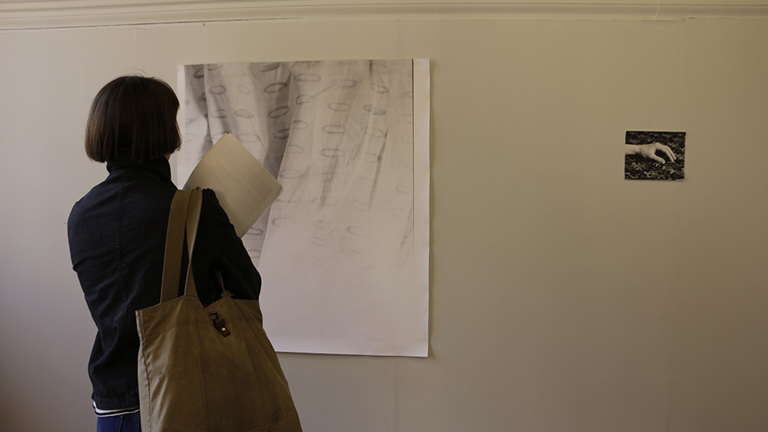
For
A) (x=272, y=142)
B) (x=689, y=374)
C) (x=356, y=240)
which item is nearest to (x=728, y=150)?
(x=689, y=374)

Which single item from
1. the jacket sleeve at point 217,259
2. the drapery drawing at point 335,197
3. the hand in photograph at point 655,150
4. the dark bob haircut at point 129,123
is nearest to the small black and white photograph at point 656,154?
the hand in photograph at point 655,150

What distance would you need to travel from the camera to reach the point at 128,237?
3.66 feet

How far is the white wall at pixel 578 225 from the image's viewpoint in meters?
1.95

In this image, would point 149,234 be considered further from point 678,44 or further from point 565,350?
point 678,44

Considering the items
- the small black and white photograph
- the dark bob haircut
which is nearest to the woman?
the dark bob haircut

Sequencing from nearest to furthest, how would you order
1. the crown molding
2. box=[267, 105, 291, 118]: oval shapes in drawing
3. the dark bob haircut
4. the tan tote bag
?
1. the tan tote bag
2. the dark bob haircut
3. the crown molding
4. box=[267, 105, 291, 118]: oval shapes in drawing

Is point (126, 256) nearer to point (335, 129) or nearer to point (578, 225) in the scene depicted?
point (335, 129)

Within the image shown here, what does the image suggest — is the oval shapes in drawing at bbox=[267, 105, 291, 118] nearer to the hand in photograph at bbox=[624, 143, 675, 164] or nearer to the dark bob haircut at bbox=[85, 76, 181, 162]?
the dark bob haircut at bbox=[85, 76, 181, 162]

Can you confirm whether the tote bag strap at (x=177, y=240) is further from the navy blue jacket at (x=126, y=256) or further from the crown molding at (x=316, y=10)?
the crown molding at (x=316, y=10)

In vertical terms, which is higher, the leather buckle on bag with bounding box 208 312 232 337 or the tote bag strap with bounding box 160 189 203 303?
the tote bag strap with bounding box 160 189 203 303

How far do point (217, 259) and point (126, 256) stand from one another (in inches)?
7.1

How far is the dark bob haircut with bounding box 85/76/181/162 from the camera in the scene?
3.80 feet

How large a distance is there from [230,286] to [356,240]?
0.85 metres

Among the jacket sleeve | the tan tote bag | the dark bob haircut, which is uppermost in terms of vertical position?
the dark bob haircut
